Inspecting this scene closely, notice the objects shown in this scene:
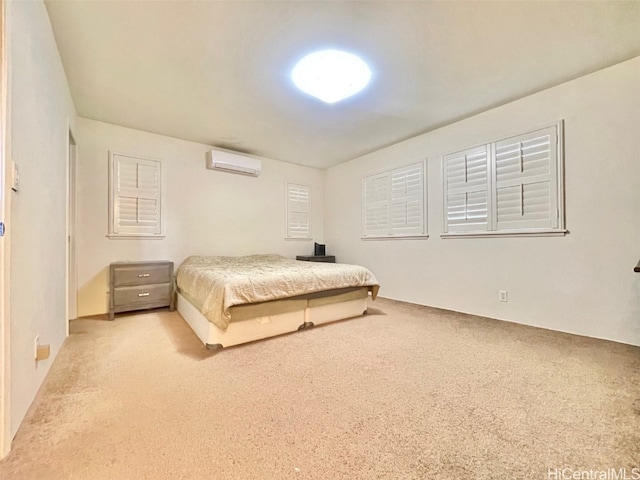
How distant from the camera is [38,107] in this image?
65.2 inches

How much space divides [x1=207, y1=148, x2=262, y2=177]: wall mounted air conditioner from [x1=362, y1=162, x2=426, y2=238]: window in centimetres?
183

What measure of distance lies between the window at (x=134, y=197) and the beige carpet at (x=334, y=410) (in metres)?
1.60

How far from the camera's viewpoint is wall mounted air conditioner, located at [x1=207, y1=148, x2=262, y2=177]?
407cm

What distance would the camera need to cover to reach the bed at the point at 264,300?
2.25 m

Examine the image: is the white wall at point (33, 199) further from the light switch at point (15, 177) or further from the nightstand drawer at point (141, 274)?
the nightstand drawer at point (141, 274)

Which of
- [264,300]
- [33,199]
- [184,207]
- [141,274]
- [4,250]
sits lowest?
[264,300]

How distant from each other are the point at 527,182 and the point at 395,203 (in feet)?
5.42

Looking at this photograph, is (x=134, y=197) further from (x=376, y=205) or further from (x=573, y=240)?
(x=573, y=240)

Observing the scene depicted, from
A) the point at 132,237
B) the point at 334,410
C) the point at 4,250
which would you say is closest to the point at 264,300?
the point at 334,410

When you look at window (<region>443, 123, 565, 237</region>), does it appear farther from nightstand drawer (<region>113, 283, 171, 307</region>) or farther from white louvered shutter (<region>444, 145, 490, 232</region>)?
nightstand drawer (<region>113, 283, 171, 307</region>)

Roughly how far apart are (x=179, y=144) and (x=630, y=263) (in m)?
5.14

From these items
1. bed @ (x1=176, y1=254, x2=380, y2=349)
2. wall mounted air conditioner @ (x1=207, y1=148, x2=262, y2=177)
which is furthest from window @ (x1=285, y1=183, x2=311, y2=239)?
bed @ (x1=176, y1=254, x2=380, y2=349)

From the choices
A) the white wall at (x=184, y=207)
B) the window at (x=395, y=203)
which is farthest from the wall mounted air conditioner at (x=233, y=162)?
the window at (x=395, y=203)

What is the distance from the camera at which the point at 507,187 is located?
9.75ft
